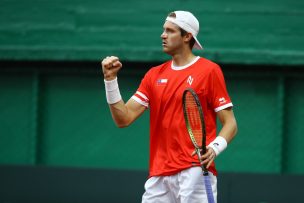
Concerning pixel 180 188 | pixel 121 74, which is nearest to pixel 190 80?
pixel 180 188

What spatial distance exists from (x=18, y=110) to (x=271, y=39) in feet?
10.5

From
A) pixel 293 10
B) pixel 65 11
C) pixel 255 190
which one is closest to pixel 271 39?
pixel 293 10

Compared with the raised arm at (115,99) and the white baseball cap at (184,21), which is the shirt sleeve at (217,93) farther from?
the raised arm at (115,99)

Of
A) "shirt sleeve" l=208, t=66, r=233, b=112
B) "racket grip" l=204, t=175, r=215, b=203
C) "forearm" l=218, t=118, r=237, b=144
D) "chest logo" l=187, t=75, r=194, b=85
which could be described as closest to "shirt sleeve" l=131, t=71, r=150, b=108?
"chest logo" l=187, t=75, r=194, b=85

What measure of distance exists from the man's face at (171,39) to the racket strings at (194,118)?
46 centimetres

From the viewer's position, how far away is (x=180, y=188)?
230 inches

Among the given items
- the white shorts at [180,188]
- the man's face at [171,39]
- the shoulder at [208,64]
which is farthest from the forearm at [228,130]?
the man's face at [171,39]

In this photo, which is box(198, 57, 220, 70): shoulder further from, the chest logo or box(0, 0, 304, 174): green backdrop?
box(0, 0, 304, 174): green backdrop

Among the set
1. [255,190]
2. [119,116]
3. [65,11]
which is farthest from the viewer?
[65,11]

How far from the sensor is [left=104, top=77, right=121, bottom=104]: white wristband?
5.82m

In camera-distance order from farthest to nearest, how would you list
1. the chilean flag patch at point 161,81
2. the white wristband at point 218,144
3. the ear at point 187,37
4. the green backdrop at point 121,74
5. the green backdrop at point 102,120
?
the green backdrop at point 102,120 → the green backdrop at point 121,74 → the ear at point 187,37 → the chilean flag patch at point 161,81 → the white wristband at point 218,144

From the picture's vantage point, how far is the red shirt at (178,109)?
230 inches

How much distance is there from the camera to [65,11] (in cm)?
997

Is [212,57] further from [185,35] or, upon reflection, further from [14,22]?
[185,35]
